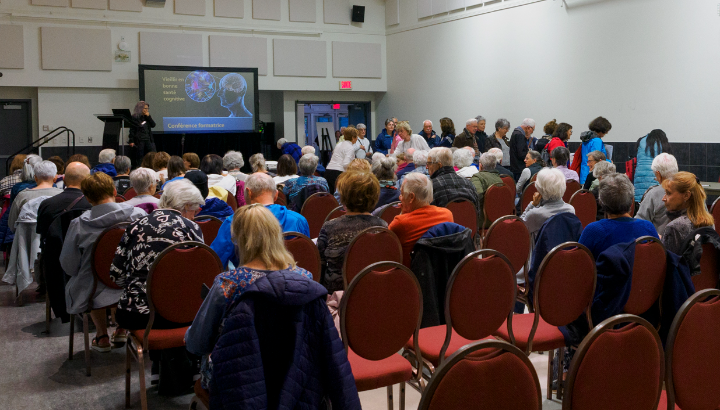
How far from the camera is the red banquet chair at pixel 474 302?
275 cm

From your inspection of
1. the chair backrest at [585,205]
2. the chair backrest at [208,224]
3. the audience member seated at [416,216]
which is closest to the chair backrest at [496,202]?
the chair backrest at [585,205]

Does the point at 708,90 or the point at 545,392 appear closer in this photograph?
the point at 545,392

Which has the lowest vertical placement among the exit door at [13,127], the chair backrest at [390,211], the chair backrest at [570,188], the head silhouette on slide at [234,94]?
the chair backrest at [390,211]

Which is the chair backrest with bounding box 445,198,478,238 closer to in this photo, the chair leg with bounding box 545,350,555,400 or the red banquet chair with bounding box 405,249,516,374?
the chair leg with bounding box 545,350,555,400

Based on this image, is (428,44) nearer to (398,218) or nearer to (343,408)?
(398,218)

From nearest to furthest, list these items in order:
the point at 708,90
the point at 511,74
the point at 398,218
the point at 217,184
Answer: the point at 398,218 → the point at 217,184 → the point at 708,90 → the point at 511,74

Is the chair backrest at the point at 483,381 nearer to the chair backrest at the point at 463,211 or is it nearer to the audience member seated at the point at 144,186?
the audience member seated at the point at 144,186

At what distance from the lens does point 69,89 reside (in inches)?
517

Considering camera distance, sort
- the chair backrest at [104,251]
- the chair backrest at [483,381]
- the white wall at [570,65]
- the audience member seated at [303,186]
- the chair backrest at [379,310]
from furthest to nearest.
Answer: the white wall at [570,65]
the audience member seated at [303,186]
the chair backrest at [104,251]
the chair backrest at [379,310]
the chair backrest at [483,381]

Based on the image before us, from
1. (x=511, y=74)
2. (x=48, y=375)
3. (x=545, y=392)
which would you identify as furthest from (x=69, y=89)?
(x=545, y=392)

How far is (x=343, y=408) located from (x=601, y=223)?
Answer: 191cm

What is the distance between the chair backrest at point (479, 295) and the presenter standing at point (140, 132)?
383 inches

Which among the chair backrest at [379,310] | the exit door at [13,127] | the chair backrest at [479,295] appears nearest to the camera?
the chair backrest at [379,310]

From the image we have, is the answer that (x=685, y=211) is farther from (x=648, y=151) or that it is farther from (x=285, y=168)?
(x=648, y=151)
